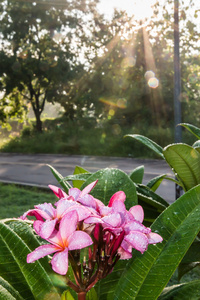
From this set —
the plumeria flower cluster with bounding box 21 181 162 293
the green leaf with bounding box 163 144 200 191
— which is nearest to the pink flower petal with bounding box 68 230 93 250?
the plumeria flower cluster with bounding box 21 181 162 293

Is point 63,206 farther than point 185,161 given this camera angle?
No

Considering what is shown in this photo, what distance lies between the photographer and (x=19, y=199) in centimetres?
757

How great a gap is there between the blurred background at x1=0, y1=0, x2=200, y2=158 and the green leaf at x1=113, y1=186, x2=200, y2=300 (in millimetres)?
21672

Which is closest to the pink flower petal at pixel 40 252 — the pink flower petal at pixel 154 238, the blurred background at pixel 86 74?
the pink flower petal at pixel 154 238

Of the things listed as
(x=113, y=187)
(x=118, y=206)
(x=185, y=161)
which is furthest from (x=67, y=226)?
(x=185, y=161)

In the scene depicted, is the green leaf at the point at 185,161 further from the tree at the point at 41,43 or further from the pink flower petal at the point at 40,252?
the tree at the point at 41,43

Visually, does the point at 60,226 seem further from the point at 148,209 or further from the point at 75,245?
the point at 148,209

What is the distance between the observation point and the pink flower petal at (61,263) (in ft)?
2.49

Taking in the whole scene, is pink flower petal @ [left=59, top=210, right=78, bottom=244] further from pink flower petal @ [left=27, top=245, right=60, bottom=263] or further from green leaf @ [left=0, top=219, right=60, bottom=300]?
green leaf @ [left=0, top=219, right=60, bottom=300]

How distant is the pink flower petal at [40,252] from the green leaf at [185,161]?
73 cm

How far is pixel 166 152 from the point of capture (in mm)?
1403

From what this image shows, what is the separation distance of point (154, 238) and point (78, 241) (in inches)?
7.5

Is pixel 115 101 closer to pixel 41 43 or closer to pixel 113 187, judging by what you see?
pixel 41 43

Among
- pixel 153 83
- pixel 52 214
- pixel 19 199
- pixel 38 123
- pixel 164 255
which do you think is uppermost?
pixel 153 83
